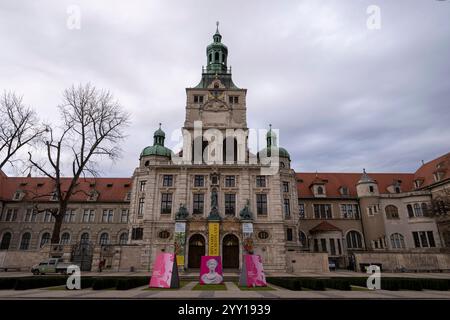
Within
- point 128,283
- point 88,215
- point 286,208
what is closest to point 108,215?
point 88,215

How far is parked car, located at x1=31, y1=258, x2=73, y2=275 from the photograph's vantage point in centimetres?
2769

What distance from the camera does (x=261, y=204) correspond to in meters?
36.5

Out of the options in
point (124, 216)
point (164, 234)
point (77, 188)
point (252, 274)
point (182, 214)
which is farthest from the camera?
point (77, 188)

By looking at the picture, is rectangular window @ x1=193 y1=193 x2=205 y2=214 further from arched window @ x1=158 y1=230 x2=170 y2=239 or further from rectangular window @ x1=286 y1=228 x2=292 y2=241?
rectangular window @ x1=286 y1=228 x2=292 y2=241

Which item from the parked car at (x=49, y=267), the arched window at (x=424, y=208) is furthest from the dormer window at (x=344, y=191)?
the parked car at (x=49, y=267)

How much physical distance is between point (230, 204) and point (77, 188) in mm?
34319

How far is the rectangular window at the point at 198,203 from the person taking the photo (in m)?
35.9

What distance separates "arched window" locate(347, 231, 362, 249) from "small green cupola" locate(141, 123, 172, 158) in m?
32.9

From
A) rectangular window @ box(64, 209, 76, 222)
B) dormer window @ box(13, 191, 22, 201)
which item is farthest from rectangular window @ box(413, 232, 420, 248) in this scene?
dormer window @ box(13, 191, 22, 201)

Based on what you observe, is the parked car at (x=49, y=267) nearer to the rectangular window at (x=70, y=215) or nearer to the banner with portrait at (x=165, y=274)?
the banner with portrait at (x=165, y=274)

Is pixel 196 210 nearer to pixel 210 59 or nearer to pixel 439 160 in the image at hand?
pixel 210 59

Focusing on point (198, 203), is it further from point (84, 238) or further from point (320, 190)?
point (84, 238)

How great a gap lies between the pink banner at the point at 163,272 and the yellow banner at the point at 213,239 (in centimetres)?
1613
